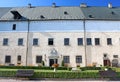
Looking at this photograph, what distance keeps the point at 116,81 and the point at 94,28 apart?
17407 millimetres

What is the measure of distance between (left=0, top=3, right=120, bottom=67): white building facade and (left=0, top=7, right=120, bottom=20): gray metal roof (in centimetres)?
18

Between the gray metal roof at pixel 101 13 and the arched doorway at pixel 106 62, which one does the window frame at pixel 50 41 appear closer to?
the gray metal roof at pixel 101 13

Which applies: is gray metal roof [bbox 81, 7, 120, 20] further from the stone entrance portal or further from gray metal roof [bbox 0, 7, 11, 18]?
gray metal roof [bbox 0, 7, 11, 18]

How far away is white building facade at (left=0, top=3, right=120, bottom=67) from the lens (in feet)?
113

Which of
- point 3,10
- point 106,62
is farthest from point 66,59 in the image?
point 3,10

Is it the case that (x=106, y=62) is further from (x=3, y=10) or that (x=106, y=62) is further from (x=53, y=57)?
(x=3, y=10)

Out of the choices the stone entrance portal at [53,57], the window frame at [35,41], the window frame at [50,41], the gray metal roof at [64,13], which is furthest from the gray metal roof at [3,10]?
the stone entrance portal at [53,57]

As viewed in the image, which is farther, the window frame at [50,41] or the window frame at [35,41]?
the window frame at [35,41]

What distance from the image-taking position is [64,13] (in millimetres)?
37625

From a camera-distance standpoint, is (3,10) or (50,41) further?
(3,10)

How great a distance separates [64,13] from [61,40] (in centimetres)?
549

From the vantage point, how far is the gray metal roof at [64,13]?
119 ft

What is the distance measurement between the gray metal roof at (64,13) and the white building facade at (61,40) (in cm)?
18

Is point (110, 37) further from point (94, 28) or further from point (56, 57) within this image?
point (56, 57)
